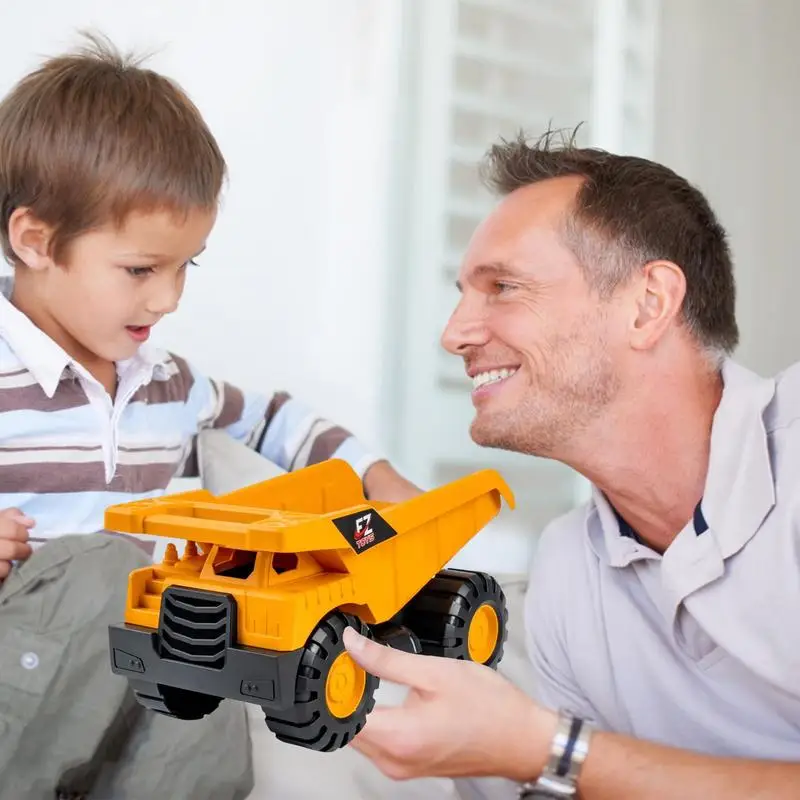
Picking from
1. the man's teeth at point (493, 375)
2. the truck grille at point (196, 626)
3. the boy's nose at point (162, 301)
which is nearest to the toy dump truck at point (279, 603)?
the truck grille at point (196, 626)

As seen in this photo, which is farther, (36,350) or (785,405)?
(36,350)

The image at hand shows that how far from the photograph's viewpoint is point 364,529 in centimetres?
52

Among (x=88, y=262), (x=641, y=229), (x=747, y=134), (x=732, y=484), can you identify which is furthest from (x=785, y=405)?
(x=747, y=134)

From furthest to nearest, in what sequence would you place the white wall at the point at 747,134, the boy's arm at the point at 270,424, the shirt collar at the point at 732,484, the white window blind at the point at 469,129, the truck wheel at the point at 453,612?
the white wall at the point at 747,134 → the white window blind at the point at 469,129 → the boy's arm at the point at 270,424 → the shirt collar at the point at 732,484 → the truck wheel at the point at 453,612

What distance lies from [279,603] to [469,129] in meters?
1.19

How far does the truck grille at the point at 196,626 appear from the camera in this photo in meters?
0.51

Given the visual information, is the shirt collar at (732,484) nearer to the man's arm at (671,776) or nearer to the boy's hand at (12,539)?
the man's arm at (671,776)

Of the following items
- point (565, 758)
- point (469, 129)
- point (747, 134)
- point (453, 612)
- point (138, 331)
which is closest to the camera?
point (453, 612)

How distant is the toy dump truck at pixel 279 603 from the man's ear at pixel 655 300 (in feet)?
1.23

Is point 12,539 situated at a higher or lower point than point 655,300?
lower

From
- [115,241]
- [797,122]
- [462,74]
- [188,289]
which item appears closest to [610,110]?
[462,74]

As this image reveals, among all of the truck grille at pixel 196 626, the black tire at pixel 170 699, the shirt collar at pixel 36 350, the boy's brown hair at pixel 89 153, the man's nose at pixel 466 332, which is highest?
the boy's brown hair at pixel 89 153

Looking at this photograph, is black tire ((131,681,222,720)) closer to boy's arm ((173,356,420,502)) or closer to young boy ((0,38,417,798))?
young boy ((0,38,417,798))

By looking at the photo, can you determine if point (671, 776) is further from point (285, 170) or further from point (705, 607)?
point (285, 170)
